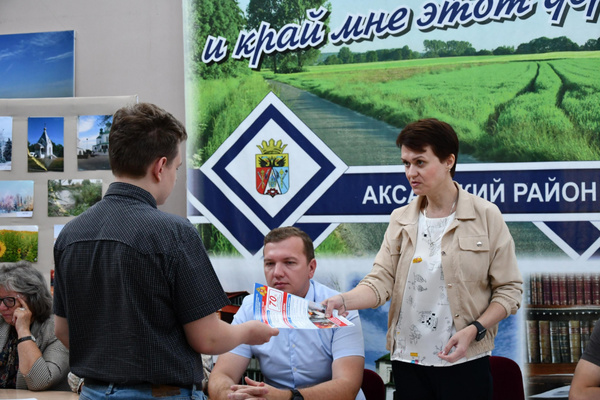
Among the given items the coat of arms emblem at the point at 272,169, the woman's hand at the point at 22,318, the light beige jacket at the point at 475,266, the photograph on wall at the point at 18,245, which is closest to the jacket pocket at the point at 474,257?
the light beige jacket at the point at 475,266

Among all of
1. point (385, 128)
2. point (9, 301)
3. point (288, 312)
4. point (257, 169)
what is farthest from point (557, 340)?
point (9, 301)

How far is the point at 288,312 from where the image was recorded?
82.8 inches

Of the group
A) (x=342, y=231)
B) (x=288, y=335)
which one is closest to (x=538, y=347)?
(x=342, y=231)

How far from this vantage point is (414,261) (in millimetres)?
2352

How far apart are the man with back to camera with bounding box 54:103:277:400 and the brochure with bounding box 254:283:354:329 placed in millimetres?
429

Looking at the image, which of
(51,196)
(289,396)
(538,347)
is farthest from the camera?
(51,196)

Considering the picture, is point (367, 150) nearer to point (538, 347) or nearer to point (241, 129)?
point (241, 129)

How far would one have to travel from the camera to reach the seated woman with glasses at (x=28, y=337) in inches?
115

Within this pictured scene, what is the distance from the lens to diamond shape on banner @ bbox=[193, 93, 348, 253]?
341cm

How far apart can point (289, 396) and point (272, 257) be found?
595mm

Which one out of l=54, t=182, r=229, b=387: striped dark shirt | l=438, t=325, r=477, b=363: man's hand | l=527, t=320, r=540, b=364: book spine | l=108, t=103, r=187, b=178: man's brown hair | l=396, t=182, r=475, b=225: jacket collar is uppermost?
l=108, t=103, r=187, b=178: man's brown hair

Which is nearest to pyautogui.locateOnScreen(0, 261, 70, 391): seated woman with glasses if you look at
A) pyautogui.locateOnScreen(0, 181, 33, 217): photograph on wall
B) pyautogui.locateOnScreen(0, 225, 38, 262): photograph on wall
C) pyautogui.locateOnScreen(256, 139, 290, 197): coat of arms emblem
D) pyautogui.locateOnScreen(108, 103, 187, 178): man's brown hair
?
pyautogui.locateOnScreen(0, 225, 38, 262): photograph on wall

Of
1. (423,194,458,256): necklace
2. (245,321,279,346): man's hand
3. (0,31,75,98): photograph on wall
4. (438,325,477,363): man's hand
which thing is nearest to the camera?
(245,321,279,346): man's hand

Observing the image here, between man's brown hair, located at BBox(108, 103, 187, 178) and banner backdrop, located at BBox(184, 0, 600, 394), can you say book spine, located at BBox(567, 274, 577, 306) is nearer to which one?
banner backdrop, located at BBox(184, 0, 600, 394)
